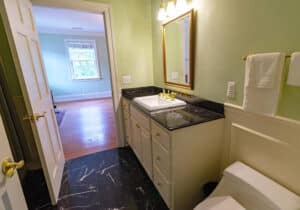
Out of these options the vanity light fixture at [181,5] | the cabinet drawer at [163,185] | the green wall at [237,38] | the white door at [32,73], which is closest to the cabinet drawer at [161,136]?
the cabinet drawer at [163,185]

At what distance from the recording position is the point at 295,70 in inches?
33.1

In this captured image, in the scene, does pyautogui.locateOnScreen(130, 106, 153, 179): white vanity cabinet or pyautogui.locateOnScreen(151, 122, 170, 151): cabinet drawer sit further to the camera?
pyautogui.locateOnScreen(130, 106, 153, 179): white vanity cabinet

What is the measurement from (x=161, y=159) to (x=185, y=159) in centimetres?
23

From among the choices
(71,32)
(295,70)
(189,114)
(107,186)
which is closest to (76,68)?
(71,32)

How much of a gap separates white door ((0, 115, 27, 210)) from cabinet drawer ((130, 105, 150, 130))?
1.08m

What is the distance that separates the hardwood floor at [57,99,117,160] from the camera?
2.66 meters

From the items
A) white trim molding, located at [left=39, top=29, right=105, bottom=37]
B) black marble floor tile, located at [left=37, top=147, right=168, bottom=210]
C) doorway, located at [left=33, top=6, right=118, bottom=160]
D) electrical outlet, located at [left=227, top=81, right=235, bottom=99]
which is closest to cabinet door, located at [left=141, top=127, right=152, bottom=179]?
black marble floor tile, located at [left=37, top=147, right=168, bottom=210]

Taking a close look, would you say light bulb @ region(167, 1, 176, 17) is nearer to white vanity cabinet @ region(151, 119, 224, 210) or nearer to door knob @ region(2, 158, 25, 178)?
white vanity cabinet @ region(151, 119, 224, 210)

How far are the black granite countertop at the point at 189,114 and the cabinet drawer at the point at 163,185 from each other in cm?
54

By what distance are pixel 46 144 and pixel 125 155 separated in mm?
1122

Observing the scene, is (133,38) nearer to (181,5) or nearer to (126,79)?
(126,79)

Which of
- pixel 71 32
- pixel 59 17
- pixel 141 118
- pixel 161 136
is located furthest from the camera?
pixel 71 32

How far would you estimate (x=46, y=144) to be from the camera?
62.1 inches

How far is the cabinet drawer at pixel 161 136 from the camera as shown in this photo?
1.26 m
